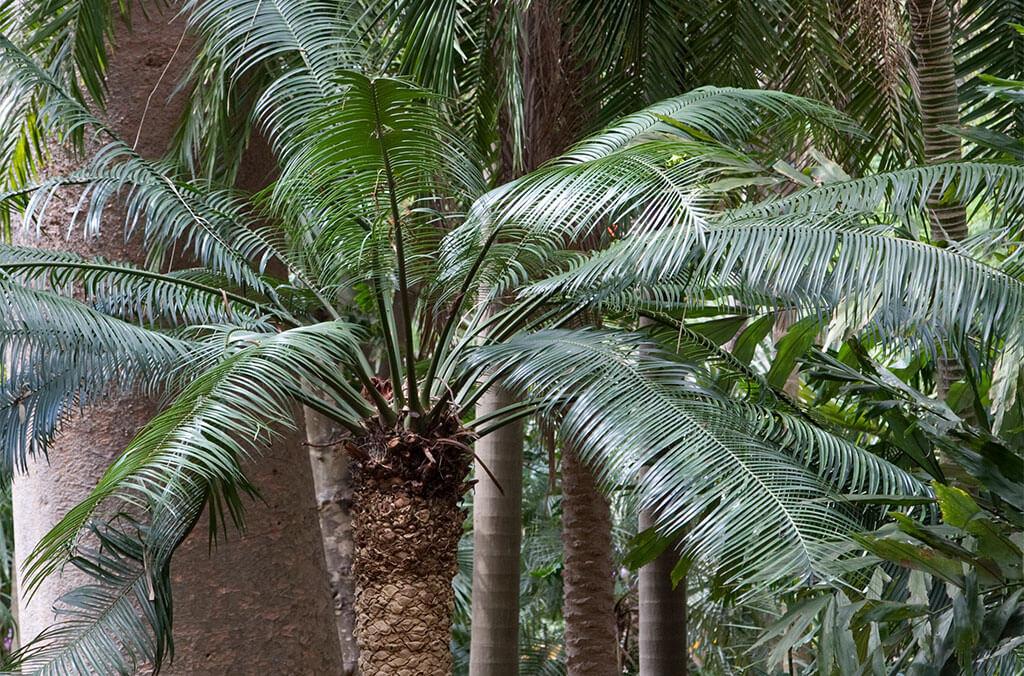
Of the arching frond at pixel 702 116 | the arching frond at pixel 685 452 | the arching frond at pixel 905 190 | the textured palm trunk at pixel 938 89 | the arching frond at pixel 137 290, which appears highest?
the textured palm trunk at pixel 938 89

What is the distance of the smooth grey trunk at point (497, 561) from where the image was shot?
535cm

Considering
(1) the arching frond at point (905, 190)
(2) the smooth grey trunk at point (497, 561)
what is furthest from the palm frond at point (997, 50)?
(2) the smooth grey trunk at point (497, 561)

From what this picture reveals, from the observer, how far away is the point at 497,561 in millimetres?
5438

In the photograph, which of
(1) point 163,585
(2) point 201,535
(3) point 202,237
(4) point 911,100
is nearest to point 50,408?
(1) point 163,585

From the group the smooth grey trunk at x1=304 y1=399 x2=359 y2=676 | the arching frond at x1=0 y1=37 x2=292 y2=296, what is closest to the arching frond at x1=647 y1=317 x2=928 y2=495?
the arching frond at x1=0 y1=37 x2=292 y2=296

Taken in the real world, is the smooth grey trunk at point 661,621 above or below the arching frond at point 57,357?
below

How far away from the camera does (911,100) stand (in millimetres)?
6289

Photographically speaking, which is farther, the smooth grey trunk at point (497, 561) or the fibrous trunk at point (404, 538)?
the smooth grey trunk at point (497, 561)

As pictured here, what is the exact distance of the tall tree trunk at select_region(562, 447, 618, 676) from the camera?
5.68 meters

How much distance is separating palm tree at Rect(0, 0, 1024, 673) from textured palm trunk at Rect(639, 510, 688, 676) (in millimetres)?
1184

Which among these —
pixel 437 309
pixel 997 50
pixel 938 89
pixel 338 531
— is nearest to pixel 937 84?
pixel 938 89

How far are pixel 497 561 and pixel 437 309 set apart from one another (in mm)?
1381

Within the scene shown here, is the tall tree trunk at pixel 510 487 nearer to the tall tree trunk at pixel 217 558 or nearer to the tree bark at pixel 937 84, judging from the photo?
the tall tree trunk at pixel 217 558

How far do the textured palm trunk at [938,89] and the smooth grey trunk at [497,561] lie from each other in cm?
202
